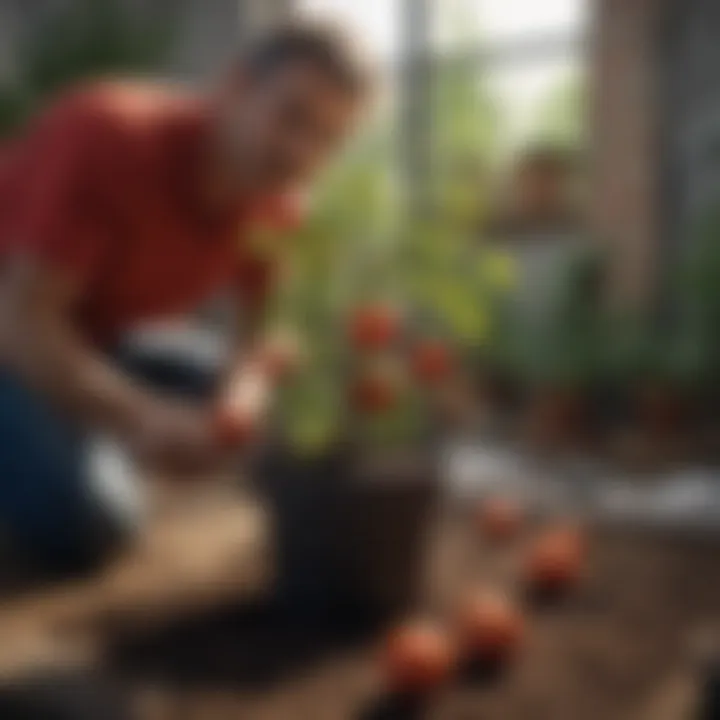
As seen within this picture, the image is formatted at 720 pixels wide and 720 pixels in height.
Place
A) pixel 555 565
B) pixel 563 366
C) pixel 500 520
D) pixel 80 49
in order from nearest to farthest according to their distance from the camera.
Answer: pixel 555 565, pixel 500 520, pixel 80 49, pixel 563 366

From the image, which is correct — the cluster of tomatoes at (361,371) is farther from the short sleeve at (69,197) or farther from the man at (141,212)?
the short sleeve at (69,197)

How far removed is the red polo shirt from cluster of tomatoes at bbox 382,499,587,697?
0.32 meters

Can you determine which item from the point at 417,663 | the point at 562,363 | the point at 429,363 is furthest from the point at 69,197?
the point at 562,363

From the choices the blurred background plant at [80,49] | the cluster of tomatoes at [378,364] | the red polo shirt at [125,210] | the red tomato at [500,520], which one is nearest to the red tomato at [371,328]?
the cluster of tomatoes at [378,364]

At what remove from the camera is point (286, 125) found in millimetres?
965

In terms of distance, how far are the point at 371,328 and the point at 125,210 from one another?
0.22 meters

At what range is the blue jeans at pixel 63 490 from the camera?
1.14m

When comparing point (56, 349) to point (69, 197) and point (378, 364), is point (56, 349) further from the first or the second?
point (378, 364)

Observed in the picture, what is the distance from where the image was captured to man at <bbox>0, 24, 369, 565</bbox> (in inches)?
37.2

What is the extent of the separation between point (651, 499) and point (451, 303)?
18.2 inches

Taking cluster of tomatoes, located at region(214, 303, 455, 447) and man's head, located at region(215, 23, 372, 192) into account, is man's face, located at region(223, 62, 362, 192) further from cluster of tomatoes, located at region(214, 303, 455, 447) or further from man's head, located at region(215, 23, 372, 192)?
cluster of tomatoes, located at region(214, 303, 455, 447)

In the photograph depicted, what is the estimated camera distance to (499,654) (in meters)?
0.94

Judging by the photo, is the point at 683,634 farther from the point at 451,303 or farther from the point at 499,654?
the point at 451,303

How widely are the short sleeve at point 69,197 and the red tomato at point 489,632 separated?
408 mm
